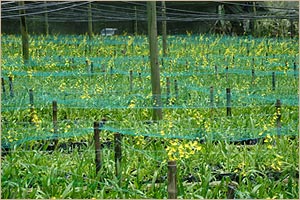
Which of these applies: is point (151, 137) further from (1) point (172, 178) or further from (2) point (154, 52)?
(1) point (172, 178)

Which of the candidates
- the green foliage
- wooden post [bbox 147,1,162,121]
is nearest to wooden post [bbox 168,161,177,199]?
the green foliage

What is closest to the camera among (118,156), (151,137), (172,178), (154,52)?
A: (172,178)

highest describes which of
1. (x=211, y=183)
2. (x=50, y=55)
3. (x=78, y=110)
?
(x=50, y=55)

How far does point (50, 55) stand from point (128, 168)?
7781 mm

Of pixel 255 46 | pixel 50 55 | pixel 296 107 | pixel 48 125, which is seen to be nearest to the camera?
pixel 48 125

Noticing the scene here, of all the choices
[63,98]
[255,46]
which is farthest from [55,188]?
[255,46]

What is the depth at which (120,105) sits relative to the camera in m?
6.23

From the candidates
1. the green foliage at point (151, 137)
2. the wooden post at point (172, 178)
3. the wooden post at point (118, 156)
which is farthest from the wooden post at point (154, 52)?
the wooden post at point (172, 178)

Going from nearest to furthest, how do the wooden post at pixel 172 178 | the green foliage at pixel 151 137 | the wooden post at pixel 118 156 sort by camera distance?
the wooden post at pixel 172 178 < the green foliage at pixel 151 137 < the wooden post at pixel 118 156

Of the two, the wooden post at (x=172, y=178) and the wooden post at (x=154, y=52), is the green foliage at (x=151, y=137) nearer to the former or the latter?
the wooden post at (x=154, y=52)

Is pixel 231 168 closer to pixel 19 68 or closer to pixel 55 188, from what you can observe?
pixel 55 188

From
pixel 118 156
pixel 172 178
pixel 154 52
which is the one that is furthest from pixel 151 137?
pixel 172 178

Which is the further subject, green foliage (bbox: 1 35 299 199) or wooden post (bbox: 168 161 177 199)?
green foliage (bbox: 1 35 299 199)

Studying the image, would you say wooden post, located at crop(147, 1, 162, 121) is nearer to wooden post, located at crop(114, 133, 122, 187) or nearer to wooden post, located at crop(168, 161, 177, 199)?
wooden post, located at crop(114, 133, 122, 187)
